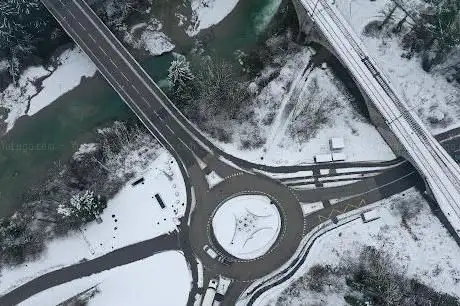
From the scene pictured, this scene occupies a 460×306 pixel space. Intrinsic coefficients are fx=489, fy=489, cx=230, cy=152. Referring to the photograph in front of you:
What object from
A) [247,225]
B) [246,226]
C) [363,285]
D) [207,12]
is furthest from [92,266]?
[207,12]

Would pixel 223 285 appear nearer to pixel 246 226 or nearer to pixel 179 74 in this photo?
pixel 246 226

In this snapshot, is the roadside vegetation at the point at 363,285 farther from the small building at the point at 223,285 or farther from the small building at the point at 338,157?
the small building at the point at 338,157

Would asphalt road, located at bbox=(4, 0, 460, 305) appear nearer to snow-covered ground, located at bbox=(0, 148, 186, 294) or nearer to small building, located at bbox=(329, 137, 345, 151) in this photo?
snow-covered ground, located at bbox=(0, 148, 186, 294)

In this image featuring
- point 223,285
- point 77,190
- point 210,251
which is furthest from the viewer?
point 77,190

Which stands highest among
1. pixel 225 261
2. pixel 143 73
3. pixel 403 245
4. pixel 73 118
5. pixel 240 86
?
pixel 73 118

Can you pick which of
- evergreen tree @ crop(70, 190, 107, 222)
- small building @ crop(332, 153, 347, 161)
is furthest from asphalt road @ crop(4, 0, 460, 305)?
evergreen tree @ crop(70, 190, 107, 222)

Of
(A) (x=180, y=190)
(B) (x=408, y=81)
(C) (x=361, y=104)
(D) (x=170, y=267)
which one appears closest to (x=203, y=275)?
(D) (x=170, y=267)
